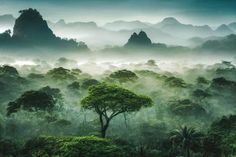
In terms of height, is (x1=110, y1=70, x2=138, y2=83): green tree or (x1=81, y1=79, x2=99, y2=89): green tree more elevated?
(x1=110, y1=70, x2=138, y2=83): green tree

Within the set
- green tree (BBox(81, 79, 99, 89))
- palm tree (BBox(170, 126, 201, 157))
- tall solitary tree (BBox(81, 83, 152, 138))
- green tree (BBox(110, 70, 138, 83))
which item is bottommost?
palm tree (BBox(170, 126, 201, 157))

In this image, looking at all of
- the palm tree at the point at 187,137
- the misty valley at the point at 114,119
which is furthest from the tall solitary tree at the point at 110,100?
the palm tree at the point at 187,137

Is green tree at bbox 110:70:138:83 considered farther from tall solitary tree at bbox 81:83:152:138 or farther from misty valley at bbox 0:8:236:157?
tall solitary tree at bbox 81:83:152:138

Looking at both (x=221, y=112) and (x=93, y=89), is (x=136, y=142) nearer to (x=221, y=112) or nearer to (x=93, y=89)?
(x=93, y=89)

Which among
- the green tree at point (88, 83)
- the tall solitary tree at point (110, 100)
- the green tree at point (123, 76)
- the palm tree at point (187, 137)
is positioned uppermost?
the green tree at point (123, 76)

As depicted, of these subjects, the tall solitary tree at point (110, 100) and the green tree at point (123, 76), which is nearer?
the tall solitary tree at point (110, 100)

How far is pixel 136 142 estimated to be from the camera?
93312mm

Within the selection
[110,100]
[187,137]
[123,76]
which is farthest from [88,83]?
[110,100]

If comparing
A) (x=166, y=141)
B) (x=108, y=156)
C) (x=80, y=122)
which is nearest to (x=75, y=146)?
(x=108, y=156)

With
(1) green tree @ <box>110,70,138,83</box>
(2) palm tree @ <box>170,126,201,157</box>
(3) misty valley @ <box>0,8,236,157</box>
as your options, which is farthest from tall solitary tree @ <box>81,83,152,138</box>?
(1) green tree @ <box>110,70,138,83</box>

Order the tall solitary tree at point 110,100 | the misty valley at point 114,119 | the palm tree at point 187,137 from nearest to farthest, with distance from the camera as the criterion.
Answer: the misty valley at point 114,119 → the tall solitary tree at point 110,100 → the palm tree at point 187,137

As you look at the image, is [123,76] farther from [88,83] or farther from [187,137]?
[187,137]

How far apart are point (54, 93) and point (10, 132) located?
2093 cm

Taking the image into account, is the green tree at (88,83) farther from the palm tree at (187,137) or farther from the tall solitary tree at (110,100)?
the tall solitary tree at (110,100)
